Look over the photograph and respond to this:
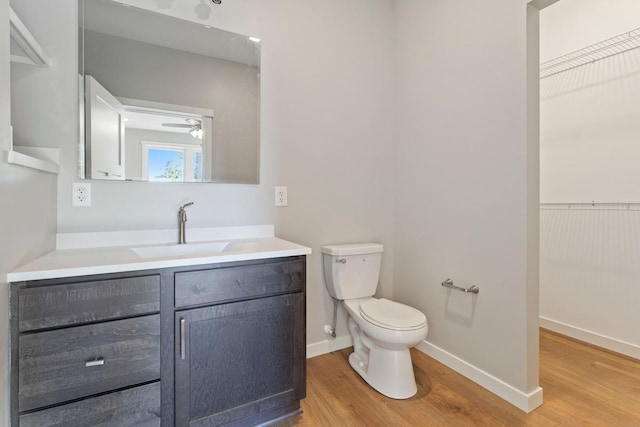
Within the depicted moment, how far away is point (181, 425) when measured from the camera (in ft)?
3.87

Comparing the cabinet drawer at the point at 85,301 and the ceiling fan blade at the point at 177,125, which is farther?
the ceiling fan blade at the point at 177,125

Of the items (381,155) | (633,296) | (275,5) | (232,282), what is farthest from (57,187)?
(633,296)

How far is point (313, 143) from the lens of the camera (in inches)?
79.4

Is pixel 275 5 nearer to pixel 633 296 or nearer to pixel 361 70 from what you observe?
pixel 361 70

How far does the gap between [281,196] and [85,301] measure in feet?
3.72

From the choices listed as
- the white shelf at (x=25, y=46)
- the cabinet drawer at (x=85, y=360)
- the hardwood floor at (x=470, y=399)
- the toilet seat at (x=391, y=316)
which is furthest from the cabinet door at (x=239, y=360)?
the white shelf at (x=25, y=46)

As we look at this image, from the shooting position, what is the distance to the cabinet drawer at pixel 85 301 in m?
0.95

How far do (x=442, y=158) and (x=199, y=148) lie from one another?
1.52 m

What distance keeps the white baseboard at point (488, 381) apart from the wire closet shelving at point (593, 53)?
7.61 feet

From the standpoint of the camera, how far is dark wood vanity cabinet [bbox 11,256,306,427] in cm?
97

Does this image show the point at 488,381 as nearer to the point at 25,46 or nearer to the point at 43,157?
the point at 43,157

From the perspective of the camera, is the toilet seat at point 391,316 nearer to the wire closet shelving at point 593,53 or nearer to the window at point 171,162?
the window at point 171,162

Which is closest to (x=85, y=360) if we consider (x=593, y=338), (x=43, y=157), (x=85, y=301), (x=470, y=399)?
(x=85, y=301)

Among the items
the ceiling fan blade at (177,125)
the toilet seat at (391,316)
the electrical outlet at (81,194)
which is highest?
the ceiling fan blade at (177,125)
